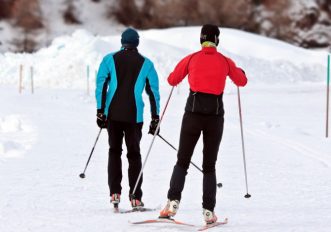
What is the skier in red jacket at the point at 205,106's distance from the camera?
18.4 feet

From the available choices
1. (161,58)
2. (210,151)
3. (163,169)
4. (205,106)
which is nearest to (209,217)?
(210,151)

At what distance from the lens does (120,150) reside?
6602 millimetres

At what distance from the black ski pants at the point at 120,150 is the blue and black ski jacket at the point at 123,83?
0.35ft

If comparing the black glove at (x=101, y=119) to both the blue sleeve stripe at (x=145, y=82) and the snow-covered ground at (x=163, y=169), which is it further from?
the snow-covered ground at (x=163, y=169)

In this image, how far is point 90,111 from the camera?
20656 mm

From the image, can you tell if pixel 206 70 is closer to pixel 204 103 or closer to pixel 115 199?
pixel 204 103

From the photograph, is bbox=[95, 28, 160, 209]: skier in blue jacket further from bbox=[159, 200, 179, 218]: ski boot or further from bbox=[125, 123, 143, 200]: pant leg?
bbox=[159, 200, 179, 218]: ski boot

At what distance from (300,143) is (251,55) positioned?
33416mm

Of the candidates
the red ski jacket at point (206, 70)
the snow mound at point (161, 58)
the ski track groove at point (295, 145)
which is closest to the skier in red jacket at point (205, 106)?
the red ski jacket at point (206, 70)

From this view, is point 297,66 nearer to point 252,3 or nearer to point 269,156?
point 252,3

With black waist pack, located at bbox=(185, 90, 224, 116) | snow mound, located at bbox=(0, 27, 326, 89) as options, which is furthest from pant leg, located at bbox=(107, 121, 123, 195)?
snow mound, located at bbox=(0, 27, 326, 89)

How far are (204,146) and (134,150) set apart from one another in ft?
3.25

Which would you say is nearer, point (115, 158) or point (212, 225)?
point (212, 225)

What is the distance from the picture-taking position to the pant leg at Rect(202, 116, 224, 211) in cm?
565
